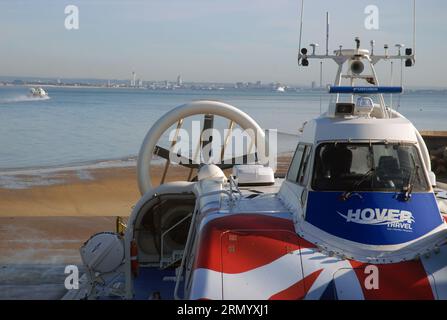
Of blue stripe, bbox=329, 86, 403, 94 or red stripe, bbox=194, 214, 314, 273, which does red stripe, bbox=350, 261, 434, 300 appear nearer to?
red stripe, bbox=194, 214, 314, 273

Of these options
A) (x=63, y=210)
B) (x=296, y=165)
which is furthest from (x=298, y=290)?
(x=63, y=210)

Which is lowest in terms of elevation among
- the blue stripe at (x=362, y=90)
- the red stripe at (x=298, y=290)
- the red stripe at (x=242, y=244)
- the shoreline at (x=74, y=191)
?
the shoreline at (x=74, y=191)

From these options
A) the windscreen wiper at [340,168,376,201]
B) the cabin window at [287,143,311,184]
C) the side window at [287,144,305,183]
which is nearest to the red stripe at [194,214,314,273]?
the windscreen wiper at [340,168,376,201]

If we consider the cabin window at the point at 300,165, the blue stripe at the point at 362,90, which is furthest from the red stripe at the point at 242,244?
the blue stripe at the point at 362,90

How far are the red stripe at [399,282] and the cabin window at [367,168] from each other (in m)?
0.62

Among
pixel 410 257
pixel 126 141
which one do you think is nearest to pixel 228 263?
pixel 410 257

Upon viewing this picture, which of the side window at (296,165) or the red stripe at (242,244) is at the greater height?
the side window at (296,165)

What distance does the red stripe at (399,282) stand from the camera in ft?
15.0

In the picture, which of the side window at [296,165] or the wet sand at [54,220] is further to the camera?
the wet sand at [54,220]

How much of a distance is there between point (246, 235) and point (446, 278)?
1.38 metres

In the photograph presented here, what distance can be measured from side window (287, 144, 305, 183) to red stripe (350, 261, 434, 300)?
1.20m

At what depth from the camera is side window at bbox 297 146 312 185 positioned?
5434mm

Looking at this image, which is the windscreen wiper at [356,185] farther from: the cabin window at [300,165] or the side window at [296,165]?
the side window at [296,165]

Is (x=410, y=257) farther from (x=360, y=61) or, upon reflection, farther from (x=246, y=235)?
(x=360, y=61)
